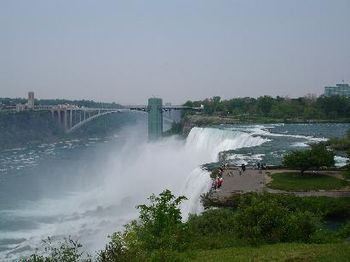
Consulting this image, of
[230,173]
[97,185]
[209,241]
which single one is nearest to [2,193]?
[97,185]

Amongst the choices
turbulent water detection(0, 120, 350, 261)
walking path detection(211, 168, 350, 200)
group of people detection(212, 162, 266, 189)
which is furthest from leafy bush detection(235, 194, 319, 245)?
group of people detection(212, 162, 266, 189)

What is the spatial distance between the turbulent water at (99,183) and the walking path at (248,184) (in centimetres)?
99

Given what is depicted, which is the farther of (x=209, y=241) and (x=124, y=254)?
(x=209, y=241)

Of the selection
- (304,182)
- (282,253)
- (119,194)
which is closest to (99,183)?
(119,194)

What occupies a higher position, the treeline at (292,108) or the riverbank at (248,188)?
the treeline at (292,108)

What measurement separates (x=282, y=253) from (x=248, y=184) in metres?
9.89

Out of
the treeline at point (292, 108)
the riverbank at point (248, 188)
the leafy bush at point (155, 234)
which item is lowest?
the riverbank at point (248, 188)

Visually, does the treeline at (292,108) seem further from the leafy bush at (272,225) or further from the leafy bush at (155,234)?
the leafy bush at (155,234)

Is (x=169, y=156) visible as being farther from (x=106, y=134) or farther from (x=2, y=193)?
(x=106, y=134)

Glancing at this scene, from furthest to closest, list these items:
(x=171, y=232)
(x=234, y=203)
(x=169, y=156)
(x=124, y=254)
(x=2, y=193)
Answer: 1. (x=169, y=156)
2. (x=2, y=193)
3. (x=234, y=203)
4. (x=171, y=232)
5. (x=124, y=254)

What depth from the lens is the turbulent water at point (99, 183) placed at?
875 inches

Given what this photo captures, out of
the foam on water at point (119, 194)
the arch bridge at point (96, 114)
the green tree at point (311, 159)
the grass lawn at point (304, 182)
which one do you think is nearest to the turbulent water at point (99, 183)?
the foam on water at point (119, 194)

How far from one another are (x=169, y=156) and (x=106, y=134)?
158 ft

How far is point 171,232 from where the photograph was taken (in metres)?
10.6
